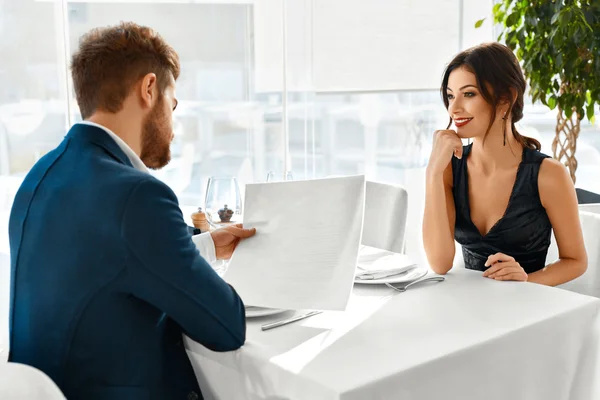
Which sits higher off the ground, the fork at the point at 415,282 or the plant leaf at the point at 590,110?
the plant leaf at the point at 590,110

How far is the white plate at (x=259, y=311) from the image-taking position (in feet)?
4.54

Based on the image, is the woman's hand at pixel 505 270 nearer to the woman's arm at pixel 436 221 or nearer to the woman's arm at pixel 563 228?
the woman's arm at pixel 436 221

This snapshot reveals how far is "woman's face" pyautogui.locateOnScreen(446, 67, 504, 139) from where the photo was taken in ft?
6.58

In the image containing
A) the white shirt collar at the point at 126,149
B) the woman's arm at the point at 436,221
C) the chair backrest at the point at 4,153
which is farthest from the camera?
the chair backrest at the point at 4,153

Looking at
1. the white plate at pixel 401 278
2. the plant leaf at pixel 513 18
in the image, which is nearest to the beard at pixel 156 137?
the white plate at pixel 401 278

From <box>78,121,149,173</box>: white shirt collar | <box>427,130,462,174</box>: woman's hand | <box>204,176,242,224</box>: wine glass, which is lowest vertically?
<box>204,176,242,224</box>: wine glass

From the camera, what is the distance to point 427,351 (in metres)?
1.20

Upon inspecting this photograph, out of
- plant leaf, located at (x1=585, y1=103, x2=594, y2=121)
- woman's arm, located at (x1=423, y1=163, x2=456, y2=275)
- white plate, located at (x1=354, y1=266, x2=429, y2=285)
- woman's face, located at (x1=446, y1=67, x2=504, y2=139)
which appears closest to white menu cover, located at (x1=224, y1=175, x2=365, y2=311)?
white plate, located at (x1=354, y1=266, x2=429, y2=285)

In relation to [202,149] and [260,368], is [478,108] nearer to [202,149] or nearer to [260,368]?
[260,368]

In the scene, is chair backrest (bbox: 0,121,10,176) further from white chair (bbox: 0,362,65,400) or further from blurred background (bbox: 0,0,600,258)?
white chair (bbox: 0,362,65,400)

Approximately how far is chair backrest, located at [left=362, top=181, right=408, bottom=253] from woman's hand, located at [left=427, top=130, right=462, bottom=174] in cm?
50

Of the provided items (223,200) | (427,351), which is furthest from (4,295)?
(427,351)

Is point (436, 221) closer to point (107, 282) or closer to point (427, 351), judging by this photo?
point (427, 351)

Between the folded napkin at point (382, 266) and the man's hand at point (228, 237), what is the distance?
1.08ft
